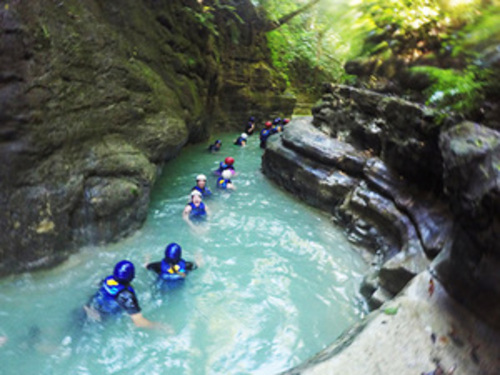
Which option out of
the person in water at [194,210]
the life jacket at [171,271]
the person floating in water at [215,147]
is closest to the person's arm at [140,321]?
the life jacket at [171,271]

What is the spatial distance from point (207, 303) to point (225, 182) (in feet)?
14.8

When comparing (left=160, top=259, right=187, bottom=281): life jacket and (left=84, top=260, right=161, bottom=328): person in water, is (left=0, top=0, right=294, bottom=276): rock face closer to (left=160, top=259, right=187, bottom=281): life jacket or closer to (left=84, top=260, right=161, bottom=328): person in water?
(left=84, top=260, right=161, bottom=328): person in water

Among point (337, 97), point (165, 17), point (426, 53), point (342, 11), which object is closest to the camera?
point (342, 11)

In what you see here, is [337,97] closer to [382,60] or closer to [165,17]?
[382,60]

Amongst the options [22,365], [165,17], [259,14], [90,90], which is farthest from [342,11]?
[259,14]

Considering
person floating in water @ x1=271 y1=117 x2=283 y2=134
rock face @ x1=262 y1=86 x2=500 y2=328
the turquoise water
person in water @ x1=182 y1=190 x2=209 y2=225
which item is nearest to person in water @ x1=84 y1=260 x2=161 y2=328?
the turquoise water

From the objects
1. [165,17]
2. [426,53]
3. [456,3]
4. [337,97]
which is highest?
[456,3]

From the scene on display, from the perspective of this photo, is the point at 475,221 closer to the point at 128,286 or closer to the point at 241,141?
the point at 128,286

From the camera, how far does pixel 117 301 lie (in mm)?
4359

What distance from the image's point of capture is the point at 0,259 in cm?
468

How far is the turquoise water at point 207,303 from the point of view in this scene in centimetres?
399

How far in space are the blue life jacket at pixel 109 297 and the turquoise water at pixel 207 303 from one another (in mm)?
197

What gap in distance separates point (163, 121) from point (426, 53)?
587cm

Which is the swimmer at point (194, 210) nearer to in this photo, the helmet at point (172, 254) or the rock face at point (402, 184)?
the helmet at point (172, 254)
